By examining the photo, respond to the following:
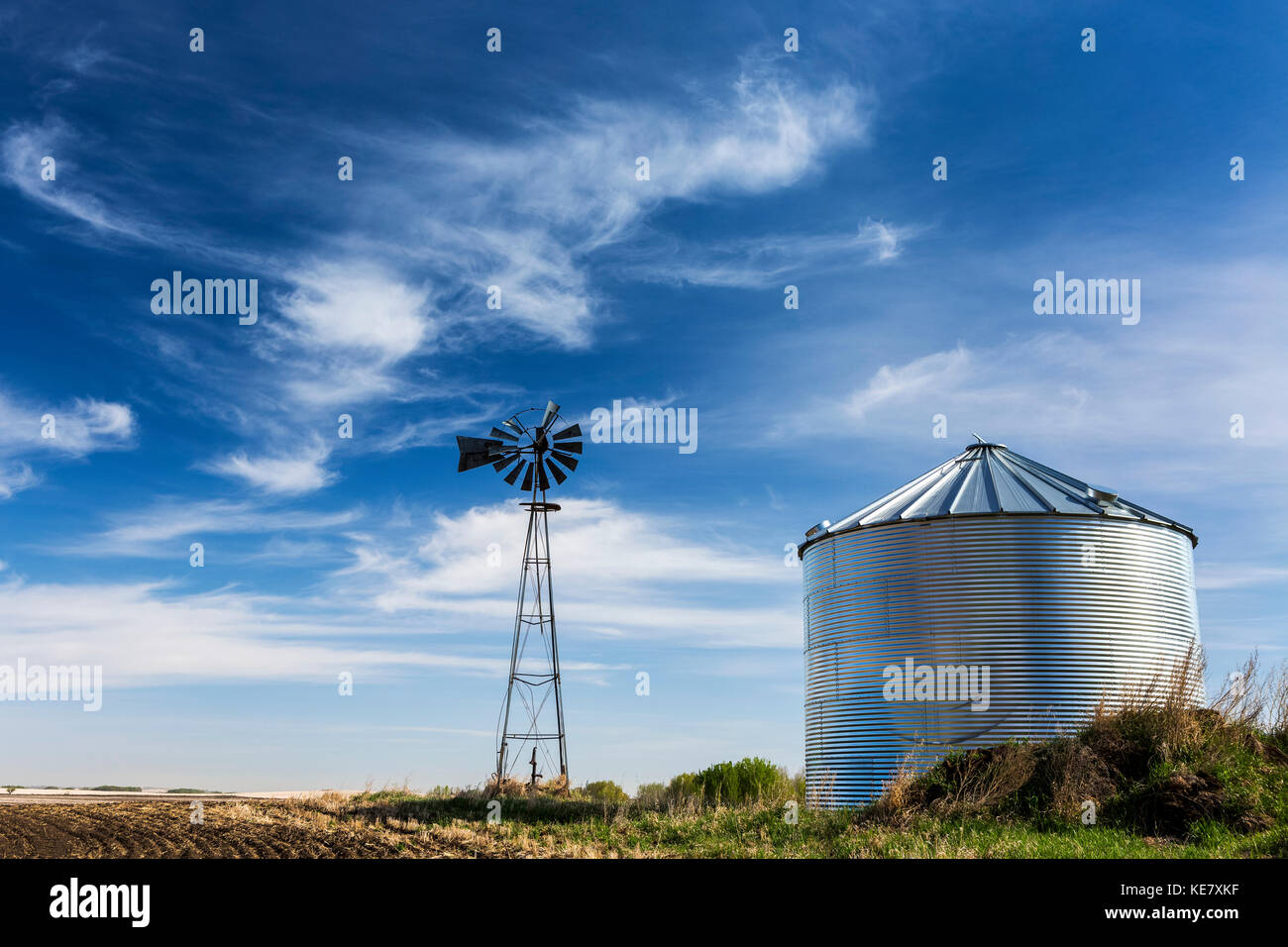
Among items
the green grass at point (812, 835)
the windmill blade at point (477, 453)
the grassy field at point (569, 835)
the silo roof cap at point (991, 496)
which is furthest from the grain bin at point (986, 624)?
the windmill blade at point (477, 453)

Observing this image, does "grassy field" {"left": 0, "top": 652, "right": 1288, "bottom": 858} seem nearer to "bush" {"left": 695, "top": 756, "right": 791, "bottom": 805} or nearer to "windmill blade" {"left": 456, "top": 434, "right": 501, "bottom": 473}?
"bush" {"left": 695, "top": 756, "right": 791, "bottom": 805}

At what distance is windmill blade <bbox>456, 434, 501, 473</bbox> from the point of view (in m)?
35.4

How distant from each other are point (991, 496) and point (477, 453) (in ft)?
58.8

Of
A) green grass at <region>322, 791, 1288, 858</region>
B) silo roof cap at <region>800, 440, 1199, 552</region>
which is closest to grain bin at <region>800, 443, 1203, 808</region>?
silo roof cap at <region>800, 440, 1199, 552</region>

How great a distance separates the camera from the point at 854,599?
25484 mm

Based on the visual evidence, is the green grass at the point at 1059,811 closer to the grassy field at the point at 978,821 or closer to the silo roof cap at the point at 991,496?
the grassy field at the point at 978,821

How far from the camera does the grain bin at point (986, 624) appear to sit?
23078mm

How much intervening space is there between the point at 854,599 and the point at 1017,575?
3.99 meters

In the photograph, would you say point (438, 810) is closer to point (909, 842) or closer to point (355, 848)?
point (355, 848)

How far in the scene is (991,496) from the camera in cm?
2512

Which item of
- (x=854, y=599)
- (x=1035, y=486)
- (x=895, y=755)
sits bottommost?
(x=895, y=755)
